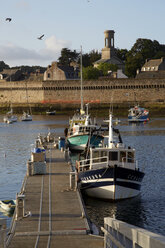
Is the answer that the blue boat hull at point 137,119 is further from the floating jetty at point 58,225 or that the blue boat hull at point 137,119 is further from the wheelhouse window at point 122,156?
the wheelhouse window at point 122,156

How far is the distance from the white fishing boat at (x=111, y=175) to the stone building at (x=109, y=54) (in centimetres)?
9810

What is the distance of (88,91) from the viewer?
311 feet

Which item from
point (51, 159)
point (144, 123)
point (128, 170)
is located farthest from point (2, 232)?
point (144, 123)

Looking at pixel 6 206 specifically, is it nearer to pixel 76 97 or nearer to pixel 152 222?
pixel 152 222

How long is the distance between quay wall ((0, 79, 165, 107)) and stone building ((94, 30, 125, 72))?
2307cm

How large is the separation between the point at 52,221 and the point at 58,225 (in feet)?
1.71

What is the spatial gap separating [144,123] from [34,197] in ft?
184

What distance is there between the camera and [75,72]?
110m

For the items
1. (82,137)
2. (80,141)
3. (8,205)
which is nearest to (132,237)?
(8,205)

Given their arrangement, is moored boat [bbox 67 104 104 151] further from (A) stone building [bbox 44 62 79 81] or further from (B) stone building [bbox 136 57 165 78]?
(A) stone building [bbox 44 62 79 81]

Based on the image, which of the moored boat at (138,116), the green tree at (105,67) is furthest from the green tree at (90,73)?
the moored boat at (138,116)

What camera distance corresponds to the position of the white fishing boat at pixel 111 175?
65.2 feet

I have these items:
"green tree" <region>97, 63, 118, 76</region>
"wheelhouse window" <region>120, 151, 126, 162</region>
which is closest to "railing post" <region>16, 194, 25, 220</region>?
"wheelhouse window" <region>120, 151, 126, 162</region>

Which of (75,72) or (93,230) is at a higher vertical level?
(75,72)
